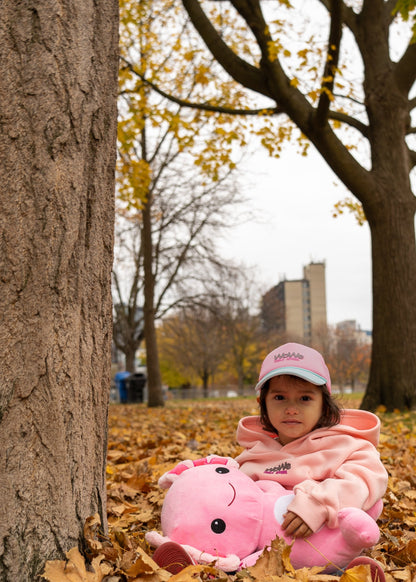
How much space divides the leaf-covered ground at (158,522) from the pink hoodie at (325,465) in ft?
0.71

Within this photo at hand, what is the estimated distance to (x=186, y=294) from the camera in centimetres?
1864

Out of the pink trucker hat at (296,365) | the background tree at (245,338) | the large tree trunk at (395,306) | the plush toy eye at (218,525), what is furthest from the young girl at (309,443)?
the background tree at (245,338)

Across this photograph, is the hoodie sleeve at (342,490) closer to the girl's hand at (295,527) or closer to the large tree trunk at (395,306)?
the girl's hand at (295,527)

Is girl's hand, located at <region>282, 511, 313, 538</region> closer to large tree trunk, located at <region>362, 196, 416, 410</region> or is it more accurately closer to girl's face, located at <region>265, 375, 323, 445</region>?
girl's face, located at <region>265, 375, 323, 445</region>

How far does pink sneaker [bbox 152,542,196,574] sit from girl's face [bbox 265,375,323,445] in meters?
0.74

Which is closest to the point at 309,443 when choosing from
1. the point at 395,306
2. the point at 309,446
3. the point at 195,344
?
the point at 309,446

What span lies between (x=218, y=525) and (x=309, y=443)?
55 cm

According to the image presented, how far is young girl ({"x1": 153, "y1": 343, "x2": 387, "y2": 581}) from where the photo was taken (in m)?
2.04

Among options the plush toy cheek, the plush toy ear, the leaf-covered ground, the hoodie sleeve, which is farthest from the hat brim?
the leaf-covered ground

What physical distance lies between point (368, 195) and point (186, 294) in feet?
36.0

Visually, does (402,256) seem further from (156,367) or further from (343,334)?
(343,334)

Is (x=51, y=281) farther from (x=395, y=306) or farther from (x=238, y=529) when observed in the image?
(x=395, y=306)

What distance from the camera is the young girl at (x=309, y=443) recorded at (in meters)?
2.08

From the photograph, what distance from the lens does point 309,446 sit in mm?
2389
